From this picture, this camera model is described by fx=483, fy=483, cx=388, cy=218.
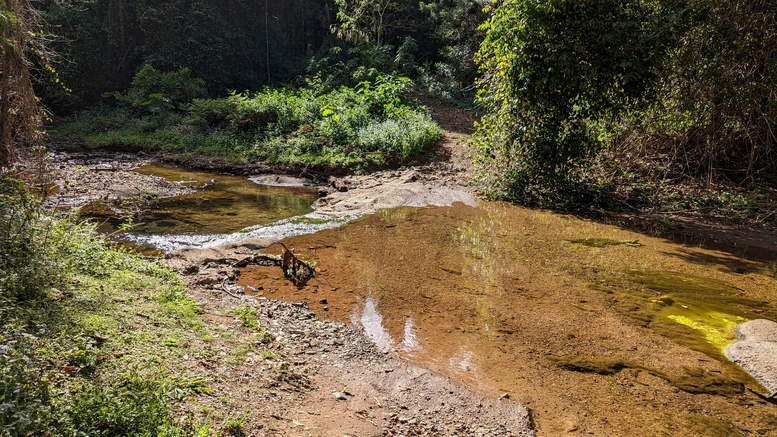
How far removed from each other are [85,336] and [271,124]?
15.3m

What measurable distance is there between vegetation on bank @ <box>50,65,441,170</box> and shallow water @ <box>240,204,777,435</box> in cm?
624

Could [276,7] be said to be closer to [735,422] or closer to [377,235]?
[377,235]

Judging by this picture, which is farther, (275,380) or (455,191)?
(455,191)

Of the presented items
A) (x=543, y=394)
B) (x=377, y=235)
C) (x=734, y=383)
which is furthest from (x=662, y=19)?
(x=543, y=394)

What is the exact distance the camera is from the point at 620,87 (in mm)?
10094

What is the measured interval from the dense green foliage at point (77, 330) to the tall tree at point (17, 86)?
1.27m

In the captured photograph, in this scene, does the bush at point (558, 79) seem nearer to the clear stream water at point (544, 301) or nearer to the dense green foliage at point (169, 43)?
the clear stream water at point (544, 301)

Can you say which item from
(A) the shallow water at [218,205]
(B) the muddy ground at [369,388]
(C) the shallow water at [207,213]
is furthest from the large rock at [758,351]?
(A) the shallow water at [218,205]

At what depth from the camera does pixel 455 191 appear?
11.9 m

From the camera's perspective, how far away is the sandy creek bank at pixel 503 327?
3.77 meters

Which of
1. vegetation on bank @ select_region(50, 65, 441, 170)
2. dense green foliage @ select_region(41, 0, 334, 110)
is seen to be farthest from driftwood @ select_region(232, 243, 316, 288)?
dense green foliage @ select_region(41, 0, 334, 110)

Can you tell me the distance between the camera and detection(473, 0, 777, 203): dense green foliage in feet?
32.2

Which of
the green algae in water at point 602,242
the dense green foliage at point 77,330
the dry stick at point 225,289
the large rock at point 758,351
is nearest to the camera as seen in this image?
the dense green foliage at point 77,330

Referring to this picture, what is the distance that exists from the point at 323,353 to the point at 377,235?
13.8 feet
